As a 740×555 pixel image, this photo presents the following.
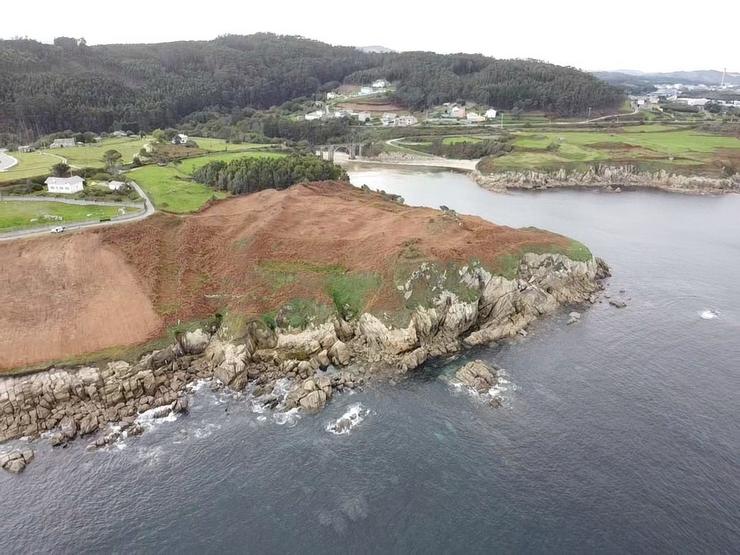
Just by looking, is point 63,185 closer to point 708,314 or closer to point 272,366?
point 272,366

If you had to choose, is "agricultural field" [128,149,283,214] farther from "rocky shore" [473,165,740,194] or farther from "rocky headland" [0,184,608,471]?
"rocky shore" [473,165,740,194]

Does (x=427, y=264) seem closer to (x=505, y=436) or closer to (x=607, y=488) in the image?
(x=505, y=436)

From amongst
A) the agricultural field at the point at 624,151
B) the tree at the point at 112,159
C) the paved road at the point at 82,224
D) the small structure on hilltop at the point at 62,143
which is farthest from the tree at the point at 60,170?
the agricultural field at the point at 624,151

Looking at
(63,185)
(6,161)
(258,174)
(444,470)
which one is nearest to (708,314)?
(444,470)

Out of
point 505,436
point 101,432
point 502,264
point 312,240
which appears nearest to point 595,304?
point 502,264

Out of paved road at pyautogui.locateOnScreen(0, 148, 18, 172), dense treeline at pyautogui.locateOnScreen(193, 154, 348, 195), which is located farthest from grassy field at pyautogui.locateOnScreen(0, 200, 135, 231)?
paved road at pyautogui.locateOnScreen(0, 148, 18, 172)
